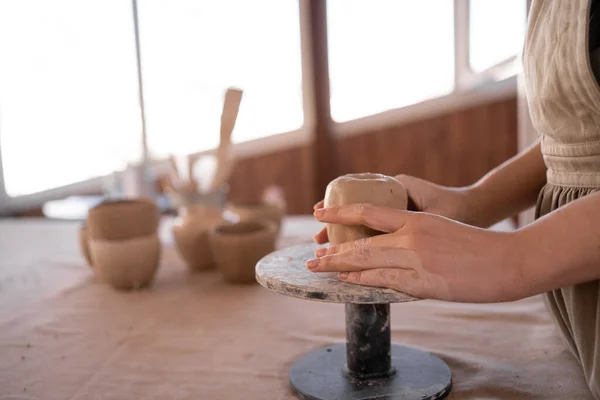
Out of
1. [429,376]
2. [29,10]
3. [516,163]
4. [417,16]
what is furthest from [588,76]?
[417,16]

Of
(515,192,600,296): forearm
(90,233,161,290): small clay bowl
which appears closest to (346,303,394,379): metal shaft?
(515,192,600,296): forearm

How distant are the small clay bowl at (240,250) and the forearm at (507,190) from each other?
0.45m

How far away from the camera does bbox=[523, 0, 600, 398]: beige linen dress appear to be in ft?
2.09

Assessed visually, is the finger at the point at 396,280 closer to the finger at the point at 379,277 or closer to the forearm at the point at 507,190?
the finger at the point at 379,277

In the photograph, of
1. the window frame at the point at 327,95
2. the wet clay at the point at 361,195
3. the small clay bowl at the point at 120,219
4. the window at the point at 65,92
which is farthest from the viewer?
the window frame at the point at 327,95

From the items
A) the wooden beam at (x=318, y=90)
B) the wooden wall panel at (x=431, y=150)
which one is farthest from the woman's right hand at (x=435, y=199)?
the wooden wall panel at (x=431, y=150)

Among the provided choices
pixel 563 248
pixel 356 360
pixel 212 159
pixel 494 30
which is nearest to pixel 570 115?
pixel 563 248

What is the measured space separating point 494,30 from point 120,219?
2845 mm

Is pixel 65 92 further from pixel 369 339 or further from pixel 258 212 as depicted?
pixel 369 339

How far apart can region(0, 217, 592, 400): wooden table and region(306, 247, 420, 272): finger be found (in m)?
0.20

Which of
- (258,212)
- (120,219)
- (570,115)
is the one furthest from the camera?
(258,212)

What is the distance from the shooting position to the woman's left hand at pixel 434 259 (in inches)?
23.3

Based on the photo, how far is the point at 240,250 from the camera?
1.16 meters

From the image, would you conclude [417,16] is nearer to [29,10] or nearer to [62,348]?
[29,10]
